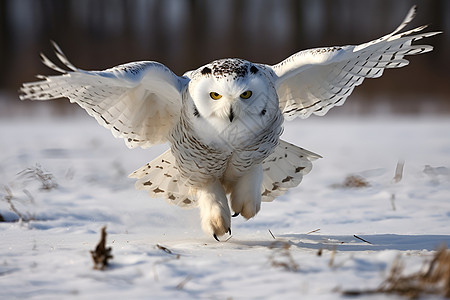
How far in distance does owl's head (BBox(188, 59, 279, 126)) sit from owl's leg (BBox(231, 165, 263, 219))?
0.64 meters

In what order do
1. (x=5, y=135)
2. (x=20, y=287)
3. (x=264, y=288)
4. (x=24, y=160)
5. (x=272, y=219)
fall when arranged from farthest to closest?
(x=5, y=135) < (x=24, y=160) < (x=272, y=219) < (x=20, y=287) < (x=264, y=288)

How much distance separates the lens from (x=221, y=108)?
11.8 feet

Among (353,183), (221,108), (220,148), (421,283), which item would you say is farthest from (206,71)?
(353,183)

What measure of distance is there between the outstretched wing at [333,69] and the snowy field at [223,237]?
1.02 metres

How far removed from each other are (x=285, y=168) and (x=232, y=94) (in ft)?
4.90

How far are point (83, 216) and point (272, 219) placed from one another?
1.61 meters

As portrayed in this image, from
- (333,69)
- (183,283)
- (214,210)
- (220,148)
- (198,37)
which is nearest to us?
Result: (183,283)

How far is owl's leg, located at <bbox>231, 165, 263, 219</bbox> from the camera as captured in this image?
4211mm

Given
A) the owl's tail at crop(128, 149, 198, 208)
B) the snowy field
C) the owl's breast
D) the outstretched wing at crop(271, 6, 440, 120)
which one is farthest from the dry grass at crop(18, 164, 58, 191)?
the outstretched wing at crop(271, 6, 440, 120)

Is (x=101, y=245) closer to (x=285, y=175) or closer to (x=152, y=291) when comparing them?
(x=152, y=291)

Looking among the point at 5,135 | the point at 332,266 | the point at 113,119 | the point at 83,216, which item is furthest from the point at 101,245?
the point at 5,135

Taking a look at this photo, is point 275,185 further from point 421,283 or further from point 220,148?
point 421,283

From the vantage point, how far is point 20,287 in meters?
2.65

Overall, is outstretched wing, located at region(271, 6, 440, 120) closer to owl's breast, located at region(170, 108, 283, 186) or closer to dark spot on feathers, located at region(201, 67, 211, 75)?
owl's breast, located at region(170, 108, 283, 186)
